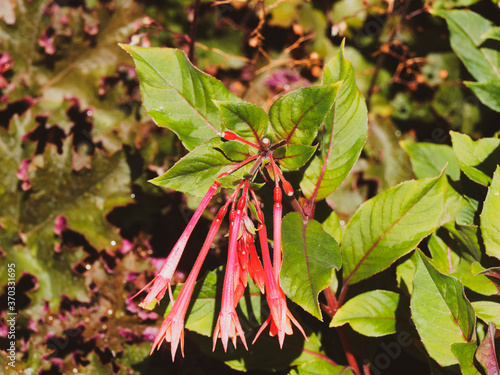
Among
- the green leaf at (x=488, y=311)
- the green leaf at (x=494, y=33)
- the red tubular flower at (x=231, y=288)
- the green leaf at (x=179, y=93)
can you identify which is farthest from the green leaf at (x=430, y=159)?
the red tubular flower at (x=231, y=288)

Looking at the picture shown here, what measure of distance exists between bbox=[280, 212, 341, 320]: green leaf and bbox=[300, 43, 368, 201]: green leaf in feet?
0.48

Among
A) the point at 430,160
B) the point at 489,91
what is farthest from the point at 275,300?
the point at 489,91

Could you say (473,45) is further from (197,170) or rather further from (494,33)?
(197,170)

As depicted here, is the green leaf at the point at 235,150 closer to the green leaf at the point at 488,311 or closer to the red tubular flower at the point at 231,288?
the red tubular flower at the point at 231,288

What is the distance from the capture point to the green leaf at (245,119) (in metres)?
0.92

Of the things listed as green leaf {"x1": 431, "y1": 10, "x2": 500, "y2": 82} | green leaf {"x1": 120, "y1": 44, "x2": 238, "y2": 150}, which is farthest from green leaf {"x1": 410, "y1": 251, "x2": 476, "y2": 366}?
green leaf {"x1": 431, "y1": 10, "x2": 500, "y2": 82}

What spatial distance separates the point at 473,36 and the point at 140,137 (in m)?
1.35

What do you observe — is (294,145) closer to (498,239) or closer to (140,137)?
(498,239)

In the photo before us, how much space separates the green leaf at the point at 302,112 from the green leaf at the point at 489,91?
813mm

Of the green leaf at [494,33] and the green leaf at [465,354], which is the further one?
the green leaf at [494,33]

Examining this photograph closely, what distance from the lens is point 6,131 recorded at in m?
1.77

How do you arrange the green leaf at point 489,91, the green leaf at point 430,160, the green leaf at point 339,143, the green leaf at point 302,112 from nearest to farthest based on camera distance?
the green leaf at point 302,112, the green leaf at point 339,143, the green leaf at point 489,91, the green leaf at point 430,160

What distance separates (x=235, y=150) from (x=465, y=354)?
29.3 inches

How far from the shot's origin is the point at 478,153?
134 cm
